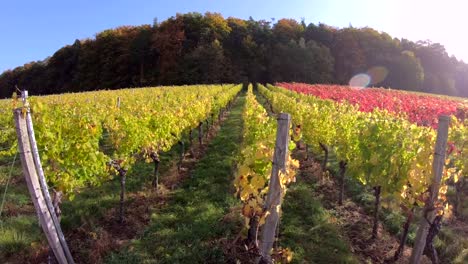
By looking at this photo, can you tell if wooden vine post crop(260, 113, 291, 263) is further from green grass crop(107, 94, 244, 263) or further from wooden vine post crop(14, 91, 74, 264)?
wooden vine post crop(14, 91, 74, 264)

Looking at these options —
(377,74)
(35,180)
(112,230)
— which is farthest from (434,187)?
(377,74)

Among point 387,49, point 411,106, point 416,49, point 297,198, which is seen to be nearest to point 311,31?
point 387,49

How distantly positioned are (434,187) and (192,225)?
3.84m

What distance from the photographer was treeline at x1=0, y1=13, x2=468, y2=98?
5503cm

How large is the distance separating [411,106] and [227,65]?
132 feet

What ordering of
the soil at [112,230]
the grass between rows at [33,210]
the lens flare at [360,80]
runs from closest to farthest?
the soil at [112,230] → the grass between rows at [33,210] → the lens flare at [360,80]

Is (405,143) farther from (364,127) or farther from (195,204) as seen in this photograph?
(195,204)

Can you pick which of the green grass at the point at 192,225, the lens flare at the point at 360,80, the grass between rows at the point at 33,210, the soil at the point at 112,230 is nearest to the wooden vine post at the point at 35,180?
the soil at the point at 112,230

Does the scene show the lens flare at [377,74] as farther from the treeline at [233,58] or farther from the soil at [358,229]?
the soil at [358,229]

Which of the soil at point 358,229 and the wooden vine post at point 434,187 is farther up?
the wooden vine post at point 434,187

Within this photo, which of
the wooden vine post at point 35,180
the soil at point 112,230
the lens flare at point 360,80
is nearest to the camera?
the wooden vine post at point 35,180

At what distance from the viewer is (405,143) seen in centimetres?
580

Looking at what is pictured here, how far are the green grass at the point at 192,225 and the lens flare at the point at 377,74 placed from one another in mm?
51395

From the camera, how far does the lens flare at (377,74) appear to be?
5509cm
